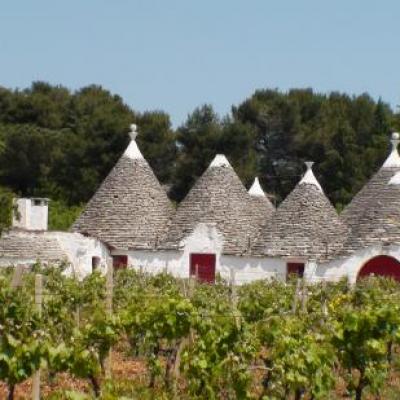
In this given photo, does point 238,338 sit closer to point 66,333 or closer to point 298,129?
point 66,333

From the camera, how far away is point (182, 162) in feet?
157

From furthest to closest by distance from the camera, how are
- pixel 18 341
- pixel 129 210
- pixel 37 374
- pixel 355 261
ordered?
pixel 129 210 → pixel 355 261 → pixel 37 374 → pixel 18 341

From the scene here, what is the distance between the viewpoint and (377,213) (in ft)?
88.9

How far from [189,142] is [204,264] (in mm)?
21731

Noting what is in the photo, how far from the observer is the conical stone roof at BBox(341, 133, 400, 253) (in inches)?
1050

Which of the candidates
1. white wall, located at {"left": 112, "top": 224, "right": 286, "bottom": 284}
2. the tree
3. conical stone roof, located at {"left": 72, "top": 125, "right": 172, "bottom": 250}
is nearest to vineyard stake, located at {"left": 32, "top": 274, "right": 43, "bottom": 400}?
white wall, located at {"left": 112, "top": 224, "right": 286, "bottom": 284}

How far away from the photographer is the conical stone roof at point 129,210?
2820 cm

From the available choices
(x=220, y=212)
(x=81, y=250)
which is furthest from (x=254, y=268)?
(x=81, y=250)

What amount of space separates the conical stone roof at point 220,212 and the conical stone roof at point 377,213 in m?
2.49

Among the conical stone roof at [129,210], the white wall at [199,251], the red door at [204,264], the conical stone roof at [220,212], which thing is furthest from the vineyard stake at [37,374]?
the conical stone roof at [129,210]

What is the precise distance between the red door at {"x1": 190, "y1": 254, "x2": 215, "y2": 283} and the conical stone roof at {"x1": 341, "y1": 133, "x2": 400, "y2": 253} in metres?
3.20

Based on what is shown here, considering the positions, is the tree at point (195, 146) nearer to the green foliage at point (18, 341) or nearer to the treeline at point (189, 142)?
the treeline at point (189, 142)

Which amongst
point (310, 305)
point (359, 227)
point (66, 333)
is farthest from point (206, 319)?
point (359, 227)

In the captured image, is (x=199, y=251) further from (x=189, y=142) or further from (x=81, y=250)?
(x=189, y=142)
